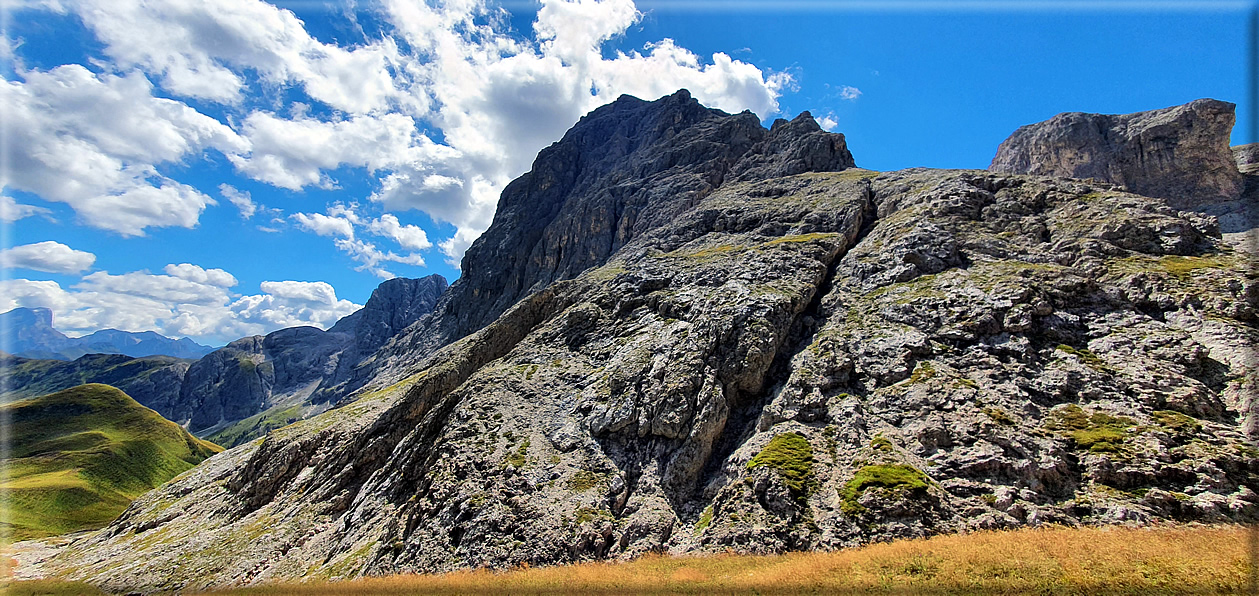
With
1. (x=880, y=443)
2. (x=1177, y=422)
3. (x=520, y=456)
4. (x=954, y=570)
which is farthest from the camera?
(x=520, y=456)

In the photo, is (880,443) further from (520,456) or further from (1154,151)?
(1154,151)

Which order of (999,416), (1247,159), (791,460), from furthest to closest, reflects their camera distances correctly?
(1247,159) < (791,460) < (999,416)

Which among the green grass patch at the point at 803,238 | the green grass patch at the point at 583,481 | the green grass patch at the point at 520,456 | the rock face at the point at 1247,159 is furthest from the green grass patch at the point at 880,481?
the rock face at the point at 1247,159

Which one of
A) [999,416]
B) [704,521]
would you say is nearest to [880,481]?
[999,416]

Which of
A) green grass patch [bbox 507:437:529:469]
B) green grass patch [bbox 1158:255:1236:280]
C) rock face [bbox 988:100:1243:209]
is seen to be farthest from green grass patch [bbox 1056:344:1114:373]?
rock face [bbox 988:100:1243:209]

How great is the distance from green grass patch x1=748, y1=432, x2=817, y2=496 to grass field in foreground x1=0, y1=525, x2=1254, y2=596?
5540mm

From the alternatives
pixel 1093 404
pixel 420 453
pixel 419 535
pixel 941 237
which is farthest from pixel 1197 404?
pixel 420 453

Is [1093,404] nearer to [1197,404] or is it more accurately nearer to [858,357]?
[1197,404]

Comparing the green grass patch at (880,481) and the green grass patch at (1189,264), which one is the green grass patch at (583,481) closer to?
the green grass patch at (880,481)

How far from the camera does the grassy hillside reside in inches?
4033

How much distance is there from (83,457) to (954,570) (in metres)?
203

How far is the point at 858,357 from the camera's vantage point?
Result: 42.6 metres

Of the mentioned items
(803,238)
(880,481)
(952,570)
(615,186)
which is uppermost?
(615,186)

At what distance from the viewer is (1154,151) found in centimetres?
11981
